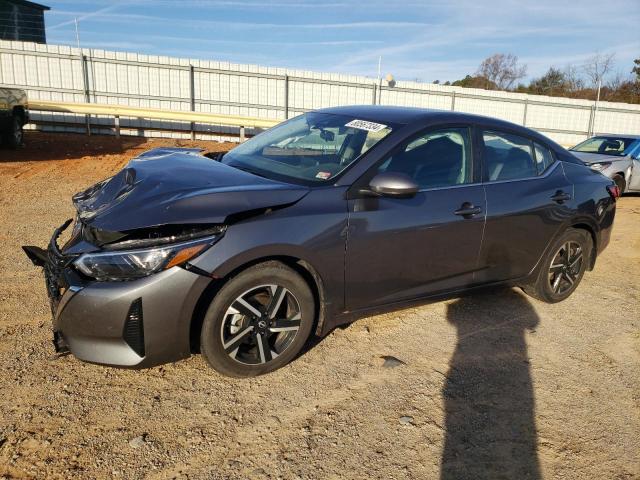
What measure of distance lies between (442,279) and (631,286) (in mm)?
2936

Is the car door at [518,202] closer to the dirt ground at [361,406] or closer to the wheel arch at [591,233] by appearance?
the wheel arch at [591,233]

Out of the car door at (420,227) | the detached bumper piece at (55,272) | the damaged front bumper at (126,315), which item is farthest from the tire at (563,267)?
the detached bumper piece at (55,272)

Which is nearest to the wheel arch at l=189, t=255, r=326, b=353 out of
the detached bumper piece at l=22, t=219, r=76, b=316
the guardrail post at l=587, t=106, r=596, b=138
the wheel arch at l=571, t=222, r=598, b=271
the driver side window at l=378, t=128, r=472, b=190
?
the detached bumper piece at l=22, t=219, r=76, b=316

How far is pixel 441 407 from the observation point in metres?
2.97

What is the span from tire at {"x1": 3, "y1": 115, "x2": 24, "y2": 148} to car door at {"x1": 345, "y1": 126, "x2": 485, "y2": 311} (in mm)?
11563

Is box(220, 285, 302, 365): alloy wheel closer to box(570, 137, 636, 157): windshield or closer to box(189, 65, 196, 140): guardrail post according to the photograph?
box(570, 137, 636, 157): windshield

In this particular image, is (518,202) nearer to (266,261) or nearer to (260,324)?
(266,261)

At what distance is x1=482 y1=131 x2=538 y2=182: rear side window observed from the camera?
399cm

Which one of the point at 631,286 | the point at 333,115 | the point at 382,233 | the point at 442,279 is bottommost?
the point at 631,286

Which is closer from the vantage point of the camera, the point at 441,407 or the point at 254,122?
the point at 441,407

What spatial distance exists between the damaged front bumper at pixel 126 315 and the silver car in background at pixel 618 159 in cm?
967

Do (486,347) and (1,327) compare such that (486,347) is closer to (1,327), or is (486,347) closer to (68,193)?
(1,327)

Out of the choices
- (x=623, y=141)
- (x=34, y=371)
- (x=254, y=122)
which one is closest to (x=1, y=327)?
(x=34, y=371)

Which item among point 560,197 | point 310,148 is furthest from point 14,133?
point 560,197
